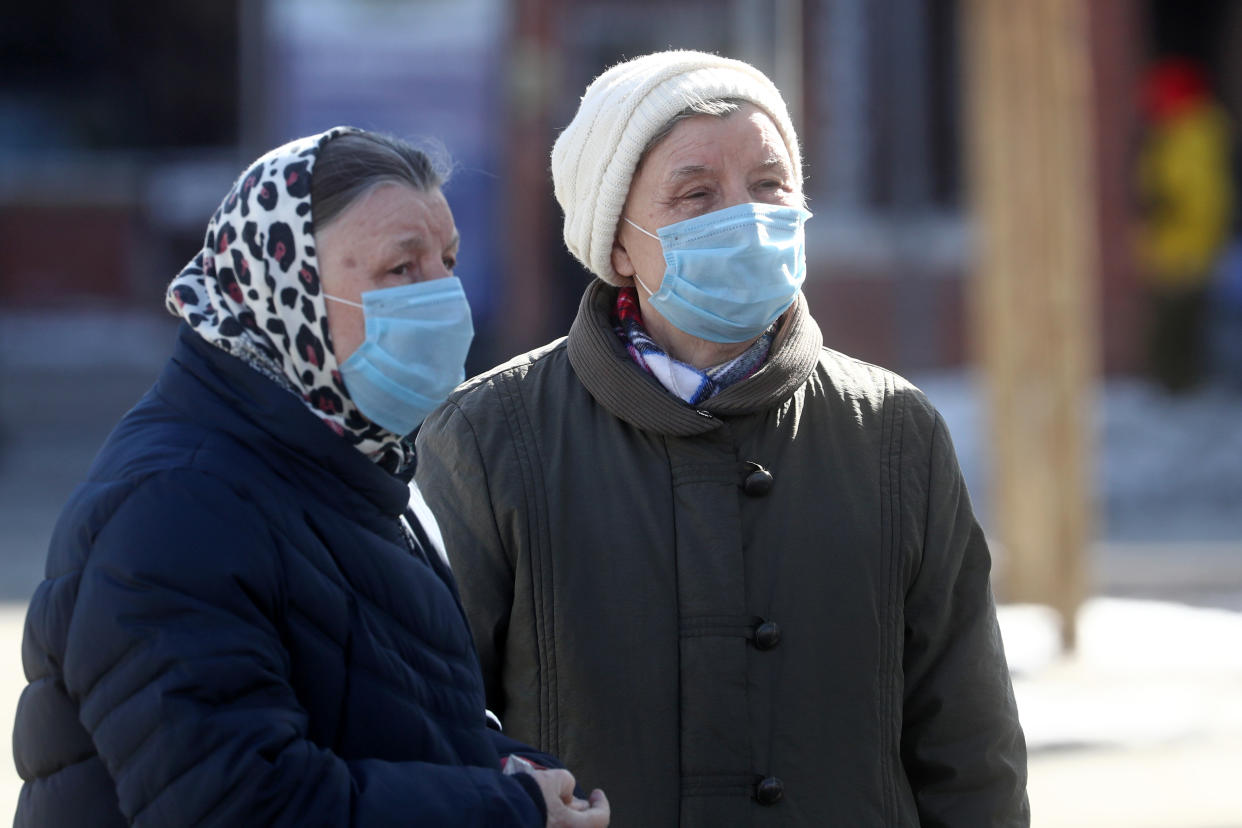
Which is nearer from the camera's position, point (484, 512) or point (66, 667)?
point (66, 667)

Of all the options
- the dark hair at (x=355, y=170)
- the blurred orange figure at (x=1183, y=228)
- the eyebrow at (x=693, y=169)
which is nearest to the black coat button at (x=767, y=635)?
the eyebrow at (x=693, y=169)

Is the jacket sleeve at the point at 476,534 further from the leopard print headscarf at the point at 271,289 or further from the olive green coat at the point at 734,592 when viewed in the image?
the leopard print headscarf at the point at 271,289

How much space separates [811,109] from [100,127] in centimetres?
574

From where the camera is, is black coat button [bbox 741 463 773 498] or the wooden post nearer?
black coat button [bbox 741 463 773 498]

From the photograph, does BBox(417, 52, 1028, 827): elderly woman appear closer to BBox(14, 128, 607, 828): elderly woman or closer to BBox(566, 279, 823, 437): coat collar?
BBox(566, 279, 823, 437): coat collar

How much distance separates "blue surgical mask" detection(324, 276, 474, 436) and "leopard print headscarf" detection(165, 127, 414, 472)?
0.03 metres

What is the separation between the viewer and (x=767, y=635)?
2361 mm

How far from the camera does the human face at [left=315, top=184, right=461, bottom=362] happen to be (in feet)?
6.51

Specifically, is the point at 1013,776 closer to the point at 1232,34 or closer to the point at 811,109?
the point at 811,109

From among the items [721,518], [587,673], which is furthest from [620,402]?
[587,673]

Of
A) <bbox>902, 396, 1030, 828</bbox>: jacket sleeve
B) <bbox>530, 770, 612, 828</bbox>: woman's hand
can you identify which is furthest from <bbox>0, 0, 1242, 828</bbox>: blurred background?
<bbox>530, 770, 612, 828</bbox>: woman's hand

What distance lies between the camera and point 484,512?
7.97 ft

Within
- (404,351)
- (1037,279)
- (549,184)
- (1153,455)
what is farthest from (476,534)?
(549,184)

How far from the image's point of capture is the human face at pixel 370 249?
1983 millimetres
